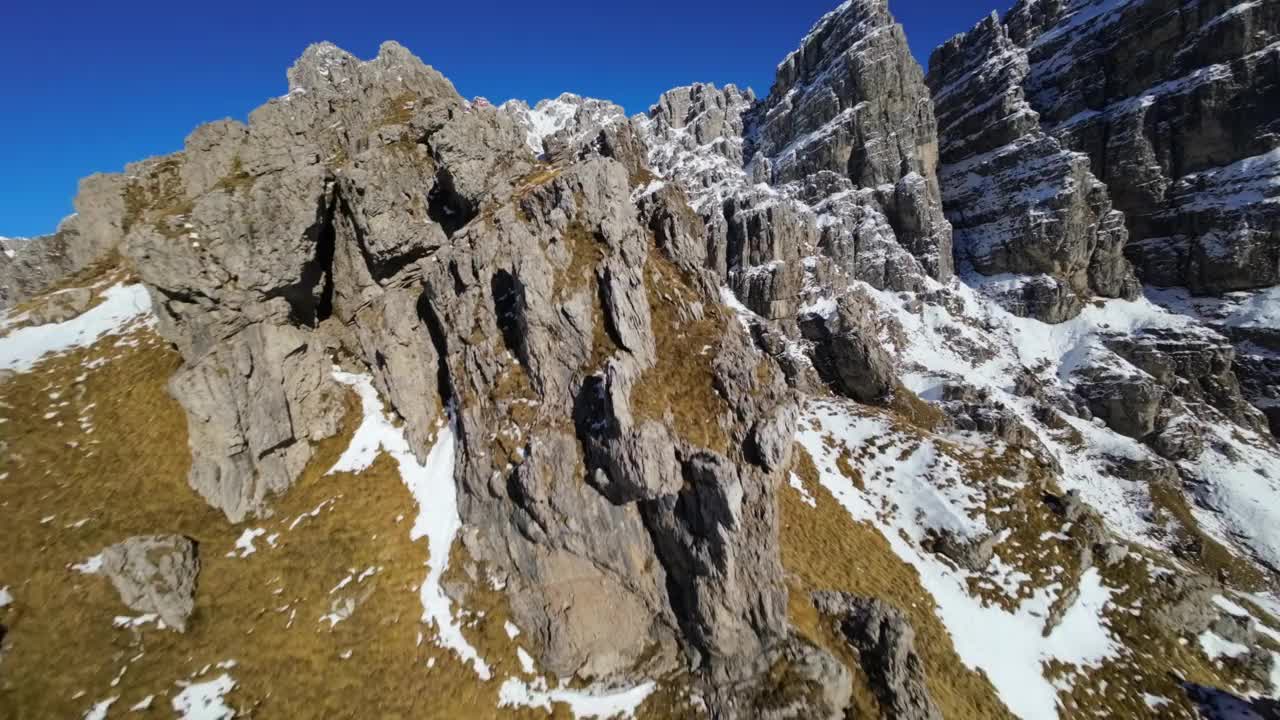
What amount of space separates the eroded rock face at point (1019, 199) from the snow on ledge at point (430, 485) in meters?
106

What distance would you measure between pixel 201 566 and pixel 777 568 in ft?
67.6

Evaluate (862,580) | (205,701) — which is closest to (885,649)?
(862,580)

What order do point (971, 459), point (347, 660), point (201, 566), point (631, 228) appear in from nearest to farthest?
point (347, 660), point (201, 566), point (631, 228), point (971, 459)

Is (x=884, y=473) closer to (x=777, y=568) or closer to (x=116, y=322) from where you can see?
(x=777, y=568)

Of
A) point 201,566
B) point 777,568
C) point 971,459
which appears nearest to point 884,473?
point 971,459

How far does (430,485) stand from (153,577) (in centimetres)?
880

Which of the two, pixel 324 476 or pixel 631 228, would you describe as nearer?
pixel 324 476

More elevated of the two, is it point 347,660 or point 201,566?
point 201,566

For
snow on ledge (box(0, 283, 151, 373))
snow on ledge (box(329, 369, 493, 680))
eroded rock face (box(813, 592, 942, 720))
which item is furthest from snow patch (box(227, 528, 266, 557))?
eroded rock face (box(813, 592, 942, 720))

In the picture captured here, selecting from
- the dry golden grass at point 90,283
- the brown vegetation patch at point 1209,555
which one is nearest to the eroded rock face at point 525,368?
the dry golden grass at point 90,283

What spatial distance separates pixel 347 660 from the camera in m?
15.2

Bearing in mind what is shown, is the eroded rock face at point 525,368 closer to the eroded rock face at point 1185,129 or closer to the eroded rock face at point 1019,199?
the eroded rock face at point 1019,199

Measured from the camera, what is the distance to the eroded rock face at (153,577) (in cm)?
1538

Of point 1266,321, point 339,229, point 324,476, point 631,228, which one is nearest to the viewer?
point 324,476
